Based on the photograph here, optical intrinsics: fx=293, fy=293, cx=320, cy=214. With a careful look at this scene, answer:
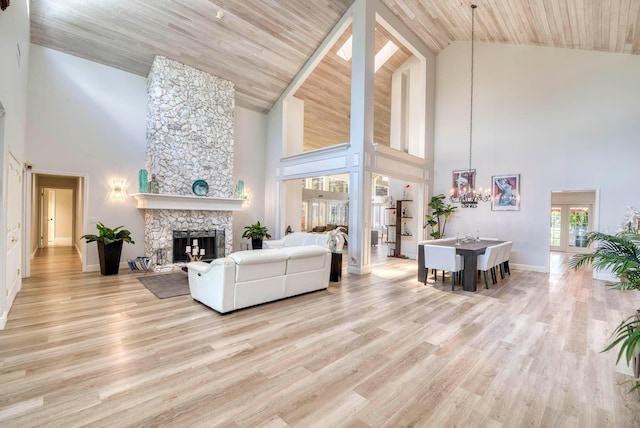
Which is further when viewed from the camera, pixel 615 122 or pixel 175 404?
pixel 615 122

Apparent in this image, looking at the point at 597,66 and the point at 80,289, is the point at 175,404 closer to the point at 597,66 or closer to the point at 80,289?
the point at 80,289

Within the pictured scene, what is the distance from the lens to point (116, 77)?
6871 mm

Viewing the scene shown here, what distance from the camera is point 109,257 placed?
20.2 feet

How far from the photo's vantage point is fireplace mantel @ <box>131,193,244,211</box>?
22.0 ft

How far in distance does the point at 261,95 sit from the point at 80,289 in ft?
21.8

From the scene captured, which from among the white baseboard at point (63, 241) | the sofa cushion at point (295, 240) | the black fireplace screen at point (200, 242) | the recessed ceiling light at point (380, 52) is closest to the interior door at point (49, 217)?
the white baseboard at point (63, 241)

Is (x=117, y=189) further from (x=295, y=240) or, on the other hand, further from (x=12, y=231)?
(x=295, y=240)

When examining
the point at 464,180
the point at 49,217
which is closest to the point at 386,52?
the point at 464,180

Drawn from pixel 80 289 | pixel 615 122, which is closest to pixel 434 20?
pixel 615 122

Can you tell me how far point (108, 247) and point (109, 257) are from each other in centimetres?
22

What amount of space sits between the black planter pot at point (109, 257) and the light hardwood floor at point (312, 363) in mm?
1351

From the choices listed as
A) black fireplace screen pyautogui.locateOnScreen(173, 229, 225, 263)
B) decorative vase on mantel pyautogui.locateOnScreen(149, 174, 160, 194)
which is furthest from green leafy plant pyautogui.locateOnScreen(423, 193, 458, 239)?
decorative vase on mantel pyautogui.locateOnScreen(149, 174, 160, 194)

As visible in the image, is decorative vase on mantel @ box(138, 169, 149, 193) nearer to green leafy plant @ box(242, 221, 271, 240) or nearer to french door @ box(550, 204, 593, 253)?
green leafy plant @ box(242, 221, 271, 240)

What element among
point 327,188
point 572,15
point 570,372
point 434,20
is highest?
point 434,20
